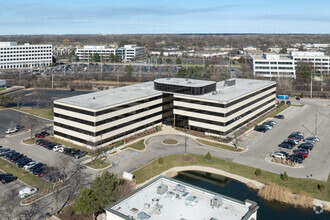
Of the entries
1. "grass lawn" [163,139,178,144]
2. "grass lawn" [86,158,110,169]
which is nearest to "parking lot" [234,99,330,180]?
"grass lawn" [163,139,178,144]

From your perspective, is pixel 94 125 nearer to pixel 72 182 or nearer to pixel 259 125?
pixel 72 182

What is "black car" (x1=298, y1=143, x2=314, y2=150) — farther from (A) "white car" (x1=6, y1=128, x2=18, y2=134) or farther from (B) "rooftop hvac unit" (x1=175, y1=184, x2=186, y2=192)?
(A) "white car" (x1=6, y1=128, x2=18, y2=134)

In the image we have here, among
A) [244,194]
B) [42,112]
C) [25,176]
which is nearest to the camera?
[244,194]

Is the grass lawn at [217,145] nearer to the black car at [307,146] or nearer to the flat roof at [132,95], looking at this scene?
the flat roof at [132,95]

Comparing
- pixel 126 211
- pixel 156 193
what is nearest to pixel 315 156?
pixel 156 193

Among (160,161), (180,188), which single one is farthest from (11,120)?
(180,188)

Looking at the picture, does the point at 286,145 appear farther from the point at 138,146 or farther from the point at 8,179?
the point at 8,179

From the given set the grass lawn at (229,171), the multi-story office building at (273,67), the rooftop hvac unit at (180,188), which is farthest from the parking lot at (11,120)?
the multi-story office building at (273,67)
